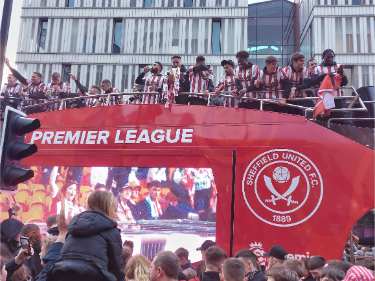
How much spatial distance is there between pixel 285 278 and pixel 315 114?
4158 mm

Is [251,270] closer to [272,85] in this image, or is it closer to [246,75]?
[272,85]

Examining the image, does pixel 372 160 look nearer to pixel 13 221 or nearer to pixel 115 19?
pixel 13 221

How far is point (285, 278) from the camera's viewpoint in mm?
4129

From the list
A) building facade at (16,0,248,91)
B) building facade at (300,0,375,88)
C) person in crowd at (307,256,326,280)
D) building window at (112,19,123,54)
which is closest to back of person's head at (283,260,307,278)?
person in crowd at (307,256,326,280)

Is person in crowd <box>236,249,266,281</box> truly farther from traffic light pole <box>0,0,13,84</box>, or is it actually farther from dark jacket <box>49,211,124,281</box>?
traffic light pole <box>0,0,13,84</box>

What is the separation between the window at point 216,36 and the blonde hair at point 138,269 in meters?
31.7

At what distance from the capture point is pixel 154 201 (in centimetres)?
819

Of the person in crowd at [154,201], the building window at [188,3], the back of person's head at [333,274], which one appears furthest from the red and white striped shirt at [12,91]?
the building window at [188,3]

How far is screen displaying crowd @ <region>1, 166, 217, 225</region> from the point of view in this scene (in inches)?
316

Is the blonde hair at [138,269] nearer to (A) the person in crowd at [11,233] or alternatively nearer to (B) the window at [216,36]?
(A) the person in crowd at [11,233]

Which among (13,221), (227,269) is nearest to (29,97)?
(13,221)

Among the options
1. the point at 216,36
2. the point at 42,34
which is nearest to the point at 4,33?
the point at 216,36

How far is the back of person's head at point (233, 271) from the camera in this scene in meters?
4.29

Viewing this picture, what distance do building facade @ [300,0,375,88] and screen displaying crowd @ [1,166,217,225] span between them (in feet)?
83.9
